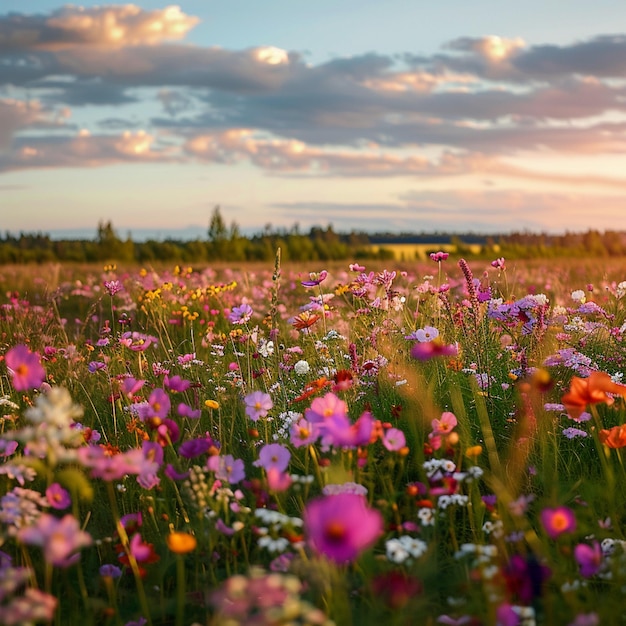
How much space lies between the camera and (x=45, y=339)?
4.95m

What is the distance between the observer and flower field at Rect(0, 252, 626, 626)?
144cm

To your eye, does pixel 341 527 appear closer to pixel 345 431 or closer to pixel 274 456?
pixel 345 431

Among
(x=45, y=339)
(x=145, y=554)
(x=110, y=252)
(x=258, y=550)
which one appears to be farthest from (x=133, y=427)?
(x=110, y=252)

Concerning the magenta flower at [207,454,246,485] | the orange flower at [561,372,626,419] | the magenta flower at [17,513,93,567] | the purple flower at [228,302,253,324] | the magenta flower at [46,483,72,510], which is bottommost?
the magenta flower at [46,483,72,510]

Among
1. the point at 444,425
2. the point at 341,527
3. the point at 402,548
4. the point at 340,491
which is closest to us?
the point at 341,527

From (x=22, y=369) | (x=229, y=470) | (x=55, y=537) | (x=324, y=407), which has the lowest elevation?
(x=229, y=470)

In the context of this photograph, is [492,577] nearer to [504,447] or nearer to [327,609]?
[327,609]

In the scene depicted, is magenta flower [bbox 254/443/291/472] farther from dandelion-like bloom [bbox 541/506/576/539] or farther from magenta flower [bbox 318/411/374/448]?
dandelion-like bloom [bbox 541/506/576/539]

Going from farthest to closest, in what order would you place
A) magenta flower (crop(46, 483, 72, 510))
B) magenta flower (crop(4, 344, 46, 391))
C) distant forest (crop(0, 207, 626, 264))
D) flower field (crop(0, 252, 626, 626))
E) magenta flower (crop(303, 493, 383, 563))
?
distant forest (crop(0, 207, 626, 264))
magenta flower (crop(46, 483, 72, 510))
magenta flower (crop(4, 344, 46, 391))
flower field (crop(0, 252, 626, 626))
magenta flower (crop(303, 493, 383, 563))

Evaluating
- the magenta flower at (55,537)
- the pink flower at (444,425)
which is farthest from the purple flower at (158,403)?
the pink flower at (444,425)

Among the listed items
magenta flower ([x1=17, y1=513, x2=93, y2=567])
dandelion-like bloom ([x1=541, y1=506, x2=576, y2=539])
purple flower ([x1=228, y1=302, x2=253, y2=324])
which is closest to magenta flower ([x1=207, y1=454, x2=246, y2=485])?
magenta flower ([x1=17, y1=513, x2=93, y2=567])

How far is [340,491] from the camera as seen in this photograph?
6.05 feet

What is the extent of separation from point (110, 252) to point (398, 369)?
29.6 meters

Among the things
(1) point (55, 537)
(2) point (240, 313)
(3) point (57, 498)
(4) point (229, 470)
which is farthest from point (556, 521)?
(2) point (240, 313)
